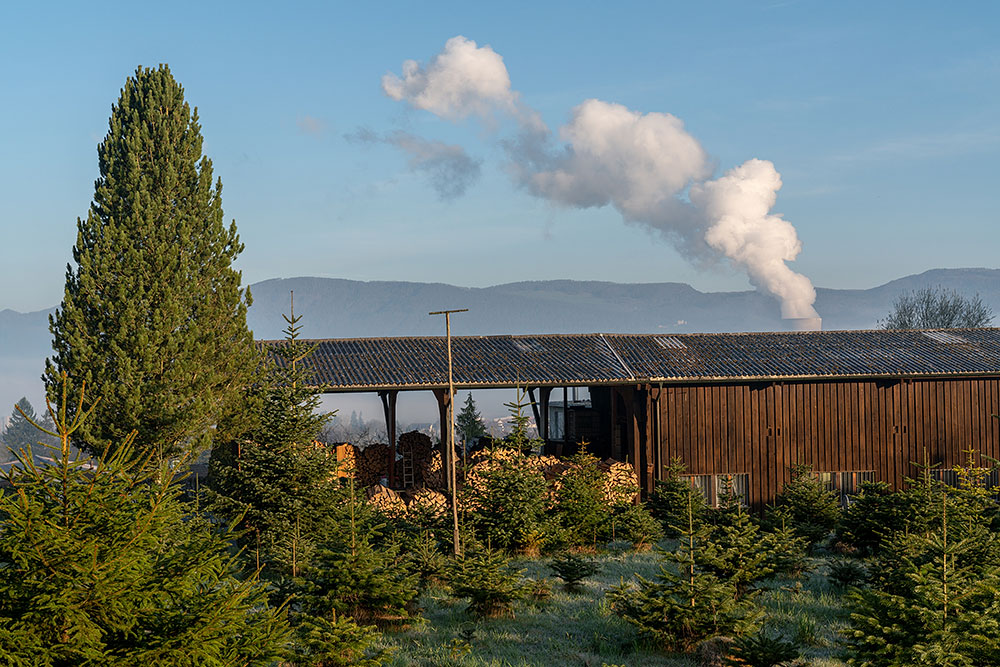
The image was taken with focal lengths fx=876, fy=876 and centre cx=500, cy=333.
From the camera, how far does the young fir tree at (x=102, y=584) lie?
6.92 meters

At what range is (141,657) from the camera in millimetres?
7078

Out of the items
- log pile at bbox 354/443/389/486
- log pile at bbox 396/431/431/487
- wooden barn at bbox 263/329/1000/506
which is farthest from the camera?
log pile at bbox 396/431/431/487

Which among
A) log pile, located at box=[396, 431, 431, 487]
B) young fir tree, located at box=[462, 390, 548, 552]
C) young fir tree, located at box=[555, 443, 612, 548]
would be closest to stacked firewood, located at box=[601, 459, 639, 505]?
young fir tree, located at box=[555, 443, 612, 548]

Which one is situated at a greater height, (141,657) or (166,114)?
(166,114)

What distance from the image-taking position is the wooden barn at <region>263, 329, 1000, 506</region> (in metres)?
28.2

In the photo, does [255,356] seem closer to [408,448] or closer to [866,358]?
[408,448]

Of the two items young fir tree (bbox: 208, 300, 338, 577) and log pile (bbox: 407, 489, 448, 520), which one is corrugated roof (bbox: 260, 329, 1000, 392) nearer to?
log pile (bbox: 407, 489, 448, 520)

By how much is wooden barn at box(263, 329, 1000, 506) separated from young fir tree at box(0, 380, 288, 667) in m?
19.6

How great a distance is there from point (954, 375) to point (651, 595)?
19.8 metres

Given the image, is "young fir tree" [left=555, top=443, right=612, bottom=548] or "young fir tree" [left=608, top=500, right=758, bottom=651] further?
"young fir tree" [left=555, top=443, right=612, bottom=548]

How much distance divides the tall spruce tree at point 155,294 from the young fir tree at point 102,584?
15.8 metres

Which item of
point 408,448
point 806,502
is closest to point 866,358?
point 806,502

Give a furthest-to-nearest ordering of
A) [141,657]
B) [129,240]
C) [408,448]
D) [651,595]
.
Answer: [408,448]
[129,240]
[651,595]
[141,657]

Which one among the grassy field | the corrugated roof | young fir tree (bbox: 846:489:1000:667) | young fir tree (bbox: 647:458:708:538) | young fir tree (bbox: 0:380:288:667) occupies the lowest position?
the grassy field
